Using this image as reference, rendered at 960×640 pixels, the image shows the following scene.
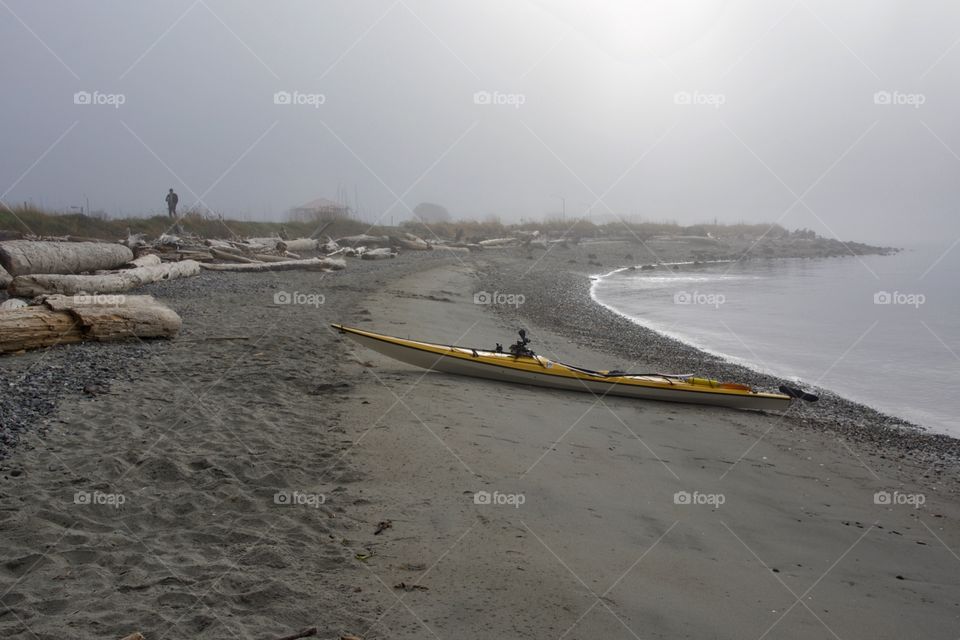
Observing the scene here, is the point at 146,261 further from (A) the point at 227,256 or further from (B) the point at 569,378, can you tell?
(B) the point at 569,378

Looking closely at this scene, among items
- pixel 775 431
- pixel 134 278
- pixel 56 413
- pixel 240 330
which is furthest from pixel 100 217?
pixel 775 431

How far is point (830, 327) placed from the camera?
15.4 meters

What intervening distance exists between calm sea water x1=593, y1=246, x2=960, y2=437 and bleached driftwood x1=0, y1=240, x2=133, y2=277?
1153 centimetres

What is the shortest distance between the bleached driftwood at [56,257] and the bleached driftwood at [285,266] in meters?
2.43

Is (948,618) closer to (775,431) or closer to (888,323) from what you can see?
(775,431)

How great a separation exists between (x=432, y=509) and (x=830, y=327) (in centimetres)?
1428

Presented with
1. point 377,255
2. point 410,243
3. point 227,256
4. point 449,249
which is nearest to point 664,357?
point 227,256

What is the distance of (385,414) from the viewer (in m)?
5.93

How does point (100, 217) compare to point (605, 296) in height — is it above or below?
above

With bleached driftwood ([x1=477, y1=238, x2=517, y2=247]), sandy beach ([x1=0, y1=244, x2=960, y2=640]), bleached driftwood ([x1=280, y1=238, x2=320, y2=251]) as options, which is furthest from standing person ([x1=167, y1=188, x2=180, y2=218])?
sandy beach ([x1=0, y1=244, x2=960, y2=640])

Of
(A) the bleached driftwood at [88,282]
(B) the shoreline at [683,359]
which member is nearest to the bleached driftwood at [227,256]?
(A) the bleached driftwood at [88,282]

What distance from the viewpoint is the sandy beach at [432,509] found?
3064 mm

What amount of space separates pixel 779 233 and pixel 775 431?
6867cm

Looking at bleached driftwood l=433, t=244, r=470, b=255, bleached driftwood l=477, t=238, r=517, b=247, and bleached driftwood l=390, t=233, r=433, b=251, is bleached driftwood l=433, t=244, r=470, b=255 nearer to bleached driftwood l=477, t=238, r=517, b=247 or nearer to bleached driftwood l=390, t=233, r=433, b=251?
bleached driftwood l=390, t=233, r=433, b=251
